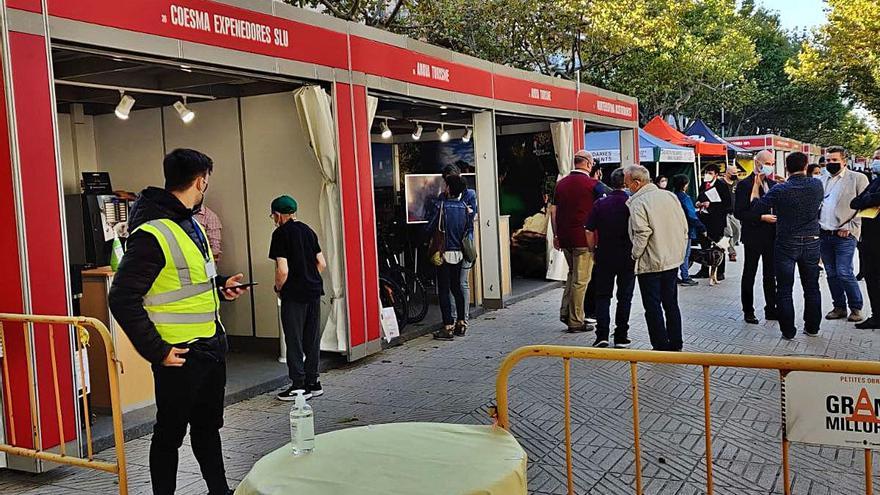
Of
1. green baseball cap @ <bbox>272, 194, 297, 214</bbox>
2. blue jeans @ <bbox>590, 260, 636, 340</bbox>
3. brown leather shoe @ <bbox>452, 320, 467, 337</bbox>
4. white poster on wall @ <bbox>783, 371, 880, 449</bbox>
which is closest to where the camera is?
white poster on wall @ <bbox>783, 371, 880, 449</bbox>

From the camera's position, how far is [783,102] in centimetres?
4025

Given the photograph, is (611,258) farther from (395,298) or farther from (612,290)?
(395,298)

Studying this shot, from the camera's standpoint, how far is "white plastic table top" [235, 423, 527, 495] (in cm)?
208

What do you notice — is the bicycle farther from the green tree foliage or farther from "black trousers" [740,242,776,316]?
the green tree foliage

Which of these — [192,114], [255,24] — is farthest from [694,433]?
[192,114]

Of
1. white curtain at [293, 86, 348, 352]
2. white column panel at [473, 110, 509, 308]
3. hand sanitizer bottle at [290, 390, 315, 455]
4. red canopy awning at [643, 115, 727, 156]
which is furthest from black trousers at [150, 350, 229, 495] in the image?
red canopy awning at [643, 115, 727, 156]

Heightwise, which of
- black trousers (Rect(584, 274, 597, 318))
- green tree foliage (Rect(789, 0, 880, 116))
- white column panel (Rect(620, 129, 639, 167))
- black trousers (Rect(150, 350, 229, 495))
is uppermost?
green tree foliage (Rect(789, 0, 880, 116))

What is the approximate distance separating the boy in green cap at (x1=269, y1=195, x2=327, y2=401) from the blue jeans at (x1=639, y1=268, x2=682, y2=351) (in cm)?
300

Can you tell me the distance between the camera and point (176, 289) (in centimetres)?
344

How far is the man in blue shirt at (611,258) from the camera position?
7.26m

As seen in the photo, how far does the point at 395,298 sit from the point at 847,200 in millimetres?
5125

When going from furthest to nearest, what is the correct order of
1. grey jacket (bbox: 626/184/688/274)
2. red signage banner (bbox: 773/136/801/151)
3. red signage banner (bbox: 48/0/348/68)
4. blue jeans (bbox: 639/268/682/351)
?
red signage banner (bbox: 773/136/801/151)
blue jeans (bbox: 639/268/682/351)
grey jacket (bbox: 626/184/688/274)
red signage banner (bbox: 48/0/348/68)

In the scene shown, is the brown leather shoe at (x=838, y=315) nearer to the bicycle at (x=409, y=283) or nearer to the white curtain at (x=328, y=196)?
the bicycle at (x=409, y=283)

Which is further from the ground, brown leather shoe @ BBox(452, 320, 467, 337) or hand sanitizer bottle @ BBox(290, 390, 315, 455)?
hand sanitizer bottle @ BBox(290, 390, 315, 455)
